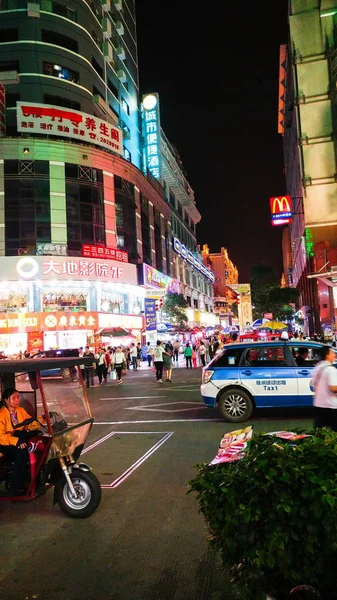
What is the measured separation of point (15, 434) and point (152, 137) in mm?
47711

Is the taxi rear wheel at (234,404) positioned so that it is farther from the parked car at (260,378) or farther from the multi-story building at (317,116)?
the multi-story building at (317,116)

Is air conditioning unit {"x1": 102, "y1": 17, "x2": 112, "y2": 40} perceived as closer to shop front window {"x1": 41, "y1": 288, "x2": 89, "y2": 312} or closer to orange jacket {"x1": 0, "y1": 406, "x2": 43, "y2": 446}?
shop front window {"x1": 41, "y1": 288, "x2": 89, "y2": 312}

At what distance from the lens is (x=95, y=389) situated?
1858 centimetres

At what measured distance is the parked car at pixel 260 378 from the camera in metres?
9.50

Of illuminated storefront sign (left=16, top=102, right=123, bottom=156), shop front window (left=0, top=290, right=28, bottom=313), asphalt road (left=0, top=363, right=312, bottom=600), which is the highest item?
illuminated storefront sign (left=16, top=102, right=123, bottom=156)

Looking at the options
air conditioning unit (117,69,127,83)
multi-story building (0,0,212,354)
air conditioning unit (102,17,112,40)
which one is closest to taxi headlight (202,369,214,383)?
multi-story building (0,0,212,354)

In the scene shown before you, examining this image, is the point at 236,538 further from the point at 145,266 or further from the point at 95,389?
the point at 145,266

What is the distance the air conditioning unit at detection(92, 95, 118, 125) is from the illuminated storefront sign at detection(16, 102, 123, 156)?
13.5 ft

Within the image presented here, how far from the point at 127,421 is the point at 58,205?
25898 mm

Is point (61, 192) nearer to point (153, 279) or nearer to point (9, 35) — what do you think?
point (153, 279)

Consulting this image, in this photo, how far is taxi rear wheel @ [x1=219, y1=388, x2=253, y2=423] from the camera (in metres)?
9.66

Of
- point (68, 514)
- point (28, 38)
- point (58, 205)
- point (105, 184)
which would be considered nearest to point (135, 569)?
point (68, 514)

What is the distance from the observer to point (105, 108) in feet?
132

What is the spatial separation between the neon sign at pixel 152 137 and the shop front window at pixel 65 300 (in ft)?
68.4
